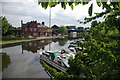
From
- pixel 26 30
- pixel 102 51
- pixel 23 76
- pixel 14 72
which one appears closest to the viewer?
pixel 102 51

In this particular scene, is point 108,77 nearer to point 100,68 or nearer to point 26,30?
point 100,68

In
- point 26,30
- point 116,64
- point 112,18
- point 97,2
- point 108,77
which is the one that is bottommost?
point 108,77

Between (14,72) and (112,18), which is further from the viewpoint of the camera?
(14,72)

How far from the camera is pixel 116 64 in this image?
2162 mm

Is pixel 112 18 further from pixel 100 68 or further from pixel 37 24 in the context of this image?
pixel 37 24

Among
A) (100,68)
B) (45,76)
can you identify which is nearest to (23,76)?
(45,76)

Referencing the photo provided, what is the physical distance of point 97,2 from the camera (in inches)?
70.6

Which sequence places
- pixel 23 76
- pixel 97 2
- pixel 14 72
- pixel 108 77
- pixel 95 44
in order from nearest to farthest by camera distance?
pixel 97 2, pixel 95 44, pixel 108 77, pixel 23 76, pixel 14 72

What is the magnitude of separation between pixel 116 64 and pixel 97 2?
1566 millimetres

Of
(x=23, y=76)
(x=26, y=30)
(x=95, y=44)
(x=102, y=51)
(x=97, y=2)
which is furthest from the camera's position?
(x=26, y=30)

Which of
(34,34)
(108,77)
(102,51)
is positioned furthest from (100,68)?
(34,34)

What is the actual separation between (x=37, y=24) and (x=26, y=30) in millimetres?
7269

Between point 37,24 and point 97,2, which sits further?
point 37,24

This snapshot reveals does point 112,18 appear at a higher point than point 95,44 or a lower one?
higher
